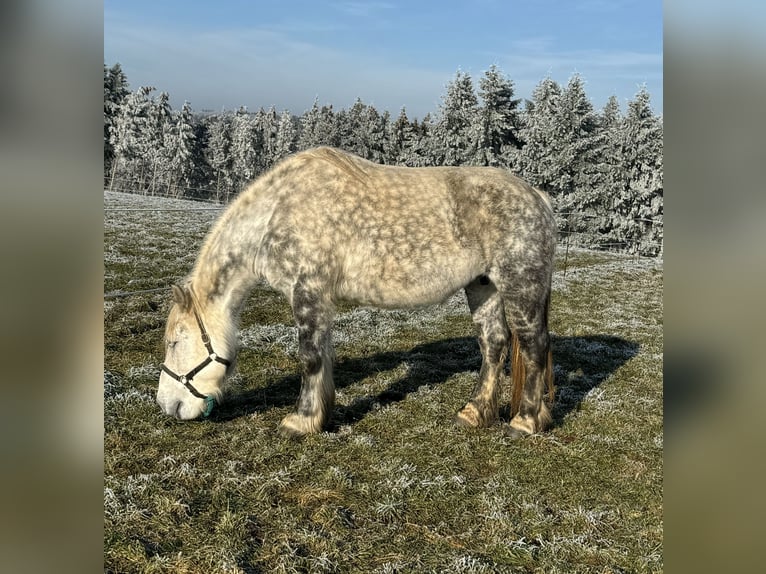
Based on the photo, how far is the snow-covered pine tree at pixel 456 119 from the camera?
4281cm

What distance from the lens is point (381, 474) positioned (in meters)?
4.95

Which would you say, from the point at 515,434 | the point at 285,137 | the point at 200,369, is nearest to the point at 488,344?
the point at 515,434

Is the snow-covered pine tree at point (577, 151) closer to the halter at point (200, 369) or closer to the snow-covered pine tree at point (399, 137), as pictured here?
the snow-covered pine tree at point (399, 137)

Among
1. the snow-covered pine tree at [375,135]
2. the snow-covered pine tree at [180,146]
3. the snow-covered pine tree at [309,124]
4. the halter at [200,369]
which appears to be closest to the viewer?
the halter at [200,369]

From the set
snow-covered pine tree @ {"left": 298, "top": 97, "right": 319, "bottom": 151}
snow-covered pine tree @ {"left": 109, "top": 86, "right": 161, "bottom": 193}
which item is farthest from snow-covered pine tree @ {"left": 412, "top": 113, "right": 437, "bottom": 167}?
snow-covered pine tree @ {"left": 109, "top": 86, "right": 161, "bottom": 193}

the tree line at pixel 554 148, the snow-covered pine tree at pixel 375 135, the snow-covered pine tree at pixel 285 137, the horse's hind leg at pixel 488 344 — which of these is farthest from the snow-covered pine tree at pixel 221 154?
the horse's hind leg at pixel 488 344

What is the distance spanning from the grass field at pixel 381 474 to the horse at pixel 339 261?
1.69 feet

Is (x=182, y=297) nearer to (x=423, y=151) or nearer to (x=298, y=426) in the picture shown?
(x=298, y=426)

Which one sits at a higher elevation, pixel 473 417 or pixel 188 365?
pixel 188 365

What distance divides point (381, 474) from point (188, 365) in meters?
2.23

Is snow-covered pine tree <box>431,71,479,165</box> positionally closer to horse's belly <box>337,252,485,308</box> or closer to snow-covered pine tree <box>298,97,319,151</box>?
snow-covered pine tree <box>298,97,319,151</box>

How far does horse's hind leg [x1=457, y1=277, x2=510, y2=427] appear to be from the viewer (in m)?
6.20

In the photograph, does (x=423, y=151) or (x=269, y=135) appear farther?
(x=269, y=135)
